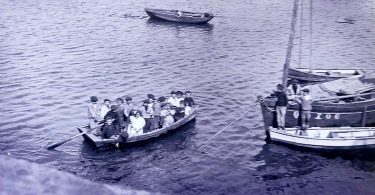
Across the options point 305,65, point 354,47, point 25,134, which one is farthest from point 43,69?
point 354,47

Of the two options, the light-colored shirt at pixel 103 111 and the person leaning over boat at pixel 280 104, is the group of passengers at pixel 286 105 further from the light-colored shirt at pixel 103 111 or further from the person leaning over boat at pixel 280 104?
the light-colored shirt at pixel 103 111

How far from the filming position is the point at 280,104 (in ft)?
Answer: 65.8

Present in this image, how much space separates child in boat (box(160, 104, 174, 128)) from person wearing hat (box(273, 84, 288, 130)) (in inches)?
219

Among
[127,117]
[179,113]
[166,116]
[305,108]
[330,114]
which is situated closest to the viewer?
[305,108]

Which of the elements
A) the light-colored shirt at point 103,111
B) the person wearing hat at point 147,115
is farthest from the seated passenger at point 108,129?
the person wearing hat at point 147,115

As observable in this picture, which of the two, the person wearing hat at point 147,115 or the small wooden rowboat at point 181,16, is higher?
the small wooden rowboat at point 181,16

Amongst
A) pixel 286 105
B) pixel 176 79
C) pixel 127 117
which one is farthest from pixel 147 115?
pixel 176 79

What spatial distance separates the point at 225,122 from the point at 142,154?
20.8 feet

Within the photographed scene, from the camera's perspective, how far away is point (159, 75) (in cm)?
3297

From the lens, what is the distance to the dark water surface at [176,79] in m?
18.1

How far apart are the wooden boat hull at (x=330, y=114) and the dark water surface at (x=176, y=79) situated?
1681 millimetres

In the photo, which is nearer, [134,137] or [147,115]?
[134,137]

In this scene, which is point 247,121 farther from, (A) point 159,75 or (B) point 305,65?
(B) point 305,65

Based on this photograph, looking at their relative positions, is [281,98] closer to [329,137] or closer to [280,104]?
[280,104]
